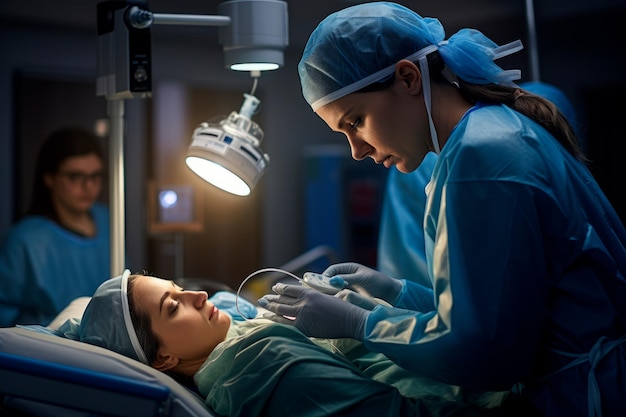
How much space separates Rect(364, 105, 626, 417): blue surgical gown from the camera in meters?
1.26

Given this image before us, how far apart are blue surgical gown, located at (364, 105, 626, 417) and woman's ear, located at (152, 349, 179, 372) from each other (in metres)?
0.61

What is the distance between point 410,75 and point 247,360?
0.68 meters

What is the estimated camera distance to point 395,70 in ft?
4.96

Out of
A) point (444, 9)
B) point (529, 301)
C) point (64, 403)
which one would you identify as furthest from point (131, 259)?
point (529, 301)

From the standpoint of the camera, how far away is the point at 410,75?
4.94 feet

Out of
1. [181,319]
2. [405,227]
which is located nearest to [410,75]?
[181,319]

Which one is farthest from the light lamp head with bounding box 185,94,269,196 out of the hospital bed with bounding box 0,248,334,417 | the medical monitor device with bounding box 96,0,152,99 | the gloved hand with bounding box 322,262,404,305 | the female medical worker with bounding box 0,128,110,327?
the female medical worker with bounding box 0,128,110,327

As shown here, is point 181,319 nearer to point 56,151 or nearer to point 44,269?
point 44,269

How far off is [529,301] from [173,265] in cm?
435

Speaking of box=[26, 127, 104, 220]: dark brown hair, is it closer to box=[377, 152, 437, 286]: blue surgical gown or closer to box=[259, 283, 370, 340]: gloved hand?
box=[377, 152, 437, 286]: blue surgical gown

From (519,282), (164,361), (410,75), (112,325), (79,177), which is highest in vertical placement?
(410,75)

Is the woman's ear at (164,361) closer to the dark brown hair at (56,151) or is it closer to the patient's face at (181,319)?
the patient's face at (181,319)

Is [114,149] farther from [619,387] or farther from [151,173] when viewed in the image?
[151,173]

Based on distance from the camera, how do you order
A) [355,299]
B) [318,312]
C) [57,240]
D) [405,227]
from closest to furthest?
[318,312]
[355,299]
[405,227]
[57,240]
